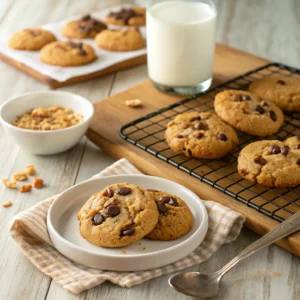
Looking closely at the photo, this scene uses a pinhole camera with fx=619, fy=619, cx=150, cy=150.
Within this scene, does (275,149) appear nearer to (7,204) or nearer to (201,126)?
(201,126)

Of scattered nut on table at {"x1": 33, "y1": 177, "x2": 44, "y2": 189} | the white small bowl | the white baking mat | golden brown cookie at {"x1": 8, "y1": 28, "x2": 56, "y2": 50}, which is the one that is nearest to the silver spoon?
scattered nut on table at {"x1": 33, "y1": 177, "x2": 44, "y2": 189}

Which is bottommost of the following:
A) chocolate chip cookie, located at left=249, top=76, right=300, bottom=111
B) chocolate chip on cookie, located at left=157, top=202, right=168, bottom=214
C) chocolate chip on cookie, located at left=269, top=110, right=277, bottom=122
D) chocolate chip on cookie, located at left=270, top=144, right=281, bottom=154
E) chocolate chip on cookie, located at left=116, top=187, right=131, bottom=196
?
chocolate chip cookie, located at left=249, top=76, right=300, bottom=111

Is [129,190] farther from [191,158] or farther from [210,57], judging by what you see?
[210,57]

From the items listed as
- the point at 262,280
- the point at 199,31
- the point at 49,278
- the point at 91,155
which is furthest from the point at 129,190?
the point at 199,31

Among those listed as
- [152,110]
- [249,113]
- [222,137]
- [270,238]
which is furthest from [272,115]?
[270,238]

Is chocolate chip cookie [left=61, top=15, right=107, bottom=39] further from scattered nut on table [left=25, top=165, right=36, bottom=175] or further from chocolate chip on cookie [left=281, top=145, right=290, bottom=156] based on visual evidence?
chocolate chip on cookie [left=281, top=145, right=290, bottom=156]
